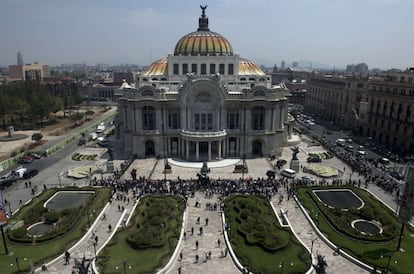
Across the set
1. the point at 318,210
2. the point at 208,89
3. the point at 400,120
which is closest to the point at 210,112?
Answer: the point at 208,89

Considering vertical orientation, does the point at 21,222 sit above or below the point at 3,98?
below

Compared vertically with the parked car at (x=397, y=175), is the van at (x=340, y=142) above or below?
above

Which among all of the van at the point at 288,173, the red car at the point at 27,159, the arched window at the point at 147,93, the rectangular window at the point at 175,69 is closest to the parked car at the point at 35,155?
the red car at the point at 27,159

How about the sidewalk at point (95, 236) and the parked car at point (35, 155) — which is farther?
the parked car at point (35, 155)

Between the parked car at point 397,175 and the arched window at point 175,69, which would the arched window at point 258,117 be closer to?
the arched window at point 175,69

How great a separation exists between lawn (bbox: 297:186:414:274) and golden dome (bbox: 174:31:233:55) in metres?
43.9

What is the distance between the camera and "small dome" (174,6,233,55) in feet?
262

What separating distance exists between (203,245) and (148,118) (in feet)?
131

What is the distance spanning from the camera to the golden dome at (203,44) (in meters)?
79.9

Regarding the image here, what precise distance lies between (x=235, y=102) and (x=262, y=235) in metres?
37.2

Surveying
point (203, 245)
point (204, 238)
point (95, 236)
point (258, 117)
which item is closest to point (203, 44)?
point (258, 117)

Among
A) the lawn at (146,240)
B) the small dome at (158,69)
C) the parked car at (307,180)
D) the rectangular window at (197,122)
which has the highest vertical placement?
the small dome at (158,69)

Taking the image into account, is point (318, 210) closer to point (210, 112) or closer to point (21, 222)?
point (210, 112)

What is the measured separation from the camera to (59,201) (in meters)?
49.7
